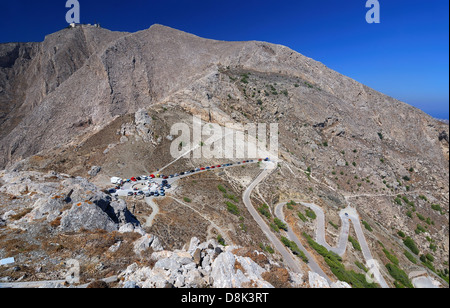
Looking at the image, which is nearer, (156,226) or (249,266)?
(249,266)

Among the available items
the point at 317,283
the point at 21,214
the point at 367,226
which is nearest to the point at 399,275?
the point at 367,226

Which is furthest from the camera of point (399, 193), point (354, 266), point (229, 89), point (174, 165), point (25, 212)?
point (229, 89)

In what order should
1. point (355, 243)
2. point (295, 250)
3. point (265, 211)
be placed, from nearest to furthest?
point (295, 250)
point (265, 211)
point (355, 243)

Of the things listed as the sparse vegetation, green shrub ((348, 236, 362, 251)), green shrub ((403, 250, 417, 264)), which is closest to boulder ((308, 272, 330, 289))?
green shrub ((348, 236, 362, 251))

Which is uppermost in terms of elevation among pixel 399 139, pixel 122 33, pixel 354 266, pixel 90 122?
pixel 122 33

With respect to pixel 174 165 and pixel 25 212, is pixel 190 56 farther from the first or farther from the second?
pixel 25 212

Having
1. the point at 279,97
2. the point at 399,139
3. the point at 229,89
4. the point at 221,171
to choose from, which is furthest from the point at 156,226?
the point at 399,139

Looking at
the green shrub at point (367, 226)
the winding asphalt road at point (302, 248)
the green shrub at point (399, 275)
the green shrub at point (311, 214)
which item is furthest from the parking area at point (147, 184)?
the green shrub at point (399, 275)

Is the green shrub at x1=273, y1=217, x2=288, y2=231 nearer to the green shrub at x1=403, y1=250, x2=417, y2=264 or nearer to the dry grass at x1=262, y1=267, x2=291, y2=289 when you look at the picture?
the dry grass at x1=262, y1=267, x2=291, y2=289

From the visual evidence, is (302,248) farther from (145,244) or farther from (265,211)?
(145,244)
